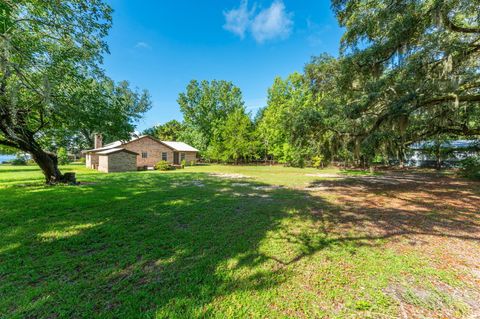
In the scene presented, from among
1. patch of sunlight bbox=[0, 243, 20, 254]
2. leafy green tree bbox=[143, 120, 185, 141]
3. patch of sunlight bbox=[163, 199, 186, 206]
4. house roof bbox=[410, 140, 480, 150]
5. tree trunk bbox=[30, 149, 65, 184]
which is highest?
leafy green tree bbox=[143, 120, 185, 141]

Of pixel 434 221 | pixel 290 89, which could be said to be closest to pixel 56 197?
pixel 434 221

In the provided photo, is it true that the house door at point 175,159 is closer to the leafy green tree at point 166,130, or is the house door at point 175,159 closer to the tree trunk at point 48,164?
the tree trunk at point 48,164

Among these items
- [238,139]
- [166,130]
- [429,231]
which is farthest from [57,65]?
[166,130]

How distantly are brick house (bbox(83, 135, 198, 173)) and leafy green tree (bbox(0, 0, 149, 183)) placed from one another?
8668 millimetres

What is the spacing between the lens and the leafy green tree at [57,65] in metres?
4.35

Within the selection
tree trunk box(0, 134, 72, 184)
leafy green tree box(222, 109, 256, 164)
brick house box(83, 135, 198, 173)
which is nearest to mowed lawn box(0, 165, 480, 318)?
tree trunk box(0, 134, 72, 184)

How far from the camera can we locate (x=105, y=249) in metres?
3.21

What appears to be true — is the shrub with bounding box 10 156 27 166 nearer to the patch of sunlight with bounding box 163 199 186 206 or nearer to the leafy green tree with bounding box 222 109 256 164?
the leafy green tree with bounding box 222 109 256 164

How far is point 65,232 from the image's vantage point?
3836mm

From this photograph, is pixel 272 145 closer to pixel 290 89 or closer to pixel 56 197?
pixel 290 89

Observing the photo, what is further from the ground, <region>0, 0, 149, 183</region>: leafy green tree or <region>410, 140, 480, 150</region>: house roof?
<region>0, 0, 149, 183</region>: leafy green tree

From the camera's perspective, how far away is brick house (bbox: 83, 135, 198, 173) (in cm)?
1639

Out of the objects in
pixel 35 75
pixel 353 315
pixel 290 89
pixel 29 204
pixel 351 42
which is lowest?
pixel 353 315

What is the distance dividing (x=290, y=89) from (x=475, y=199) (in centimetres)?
2517
